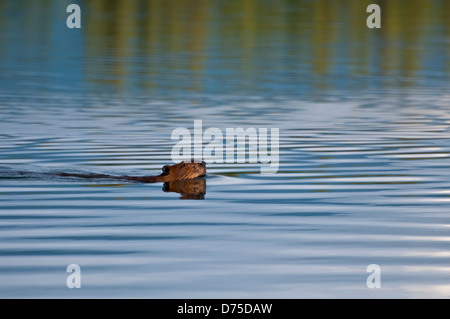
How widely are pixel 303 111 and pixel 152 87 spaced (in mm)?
7061

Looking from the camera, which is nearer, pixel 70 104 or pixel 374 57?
pixel 70 104

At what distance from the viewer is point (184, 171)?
18.0 metres

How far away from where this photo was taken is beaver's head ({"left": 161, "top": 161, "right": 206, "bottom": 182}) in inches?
699

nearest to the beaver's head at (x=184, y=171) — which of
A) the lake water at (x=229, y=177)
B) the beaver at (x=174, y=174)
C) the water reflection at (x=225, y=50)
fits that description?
the beaver at (x=174, y=174)

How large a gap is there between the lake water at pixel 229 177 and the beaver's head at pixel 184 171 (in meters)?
0.23

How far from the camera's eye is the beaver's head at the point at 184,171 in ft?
58.2

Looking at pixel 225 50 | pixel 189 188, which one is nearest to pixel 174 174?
pixel 189 188

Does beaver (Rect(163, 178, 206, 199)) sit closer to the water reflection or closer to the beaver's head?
the beaver's head

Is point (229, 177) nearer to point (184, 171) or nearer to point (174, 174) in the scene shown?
point (184, 171)

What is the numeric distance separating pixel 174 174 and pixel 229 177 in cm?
111

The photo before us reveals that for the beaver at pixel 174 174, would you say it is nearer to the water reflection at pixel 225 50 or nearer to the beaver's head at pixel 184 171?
the beaver's head at pixel 184 171

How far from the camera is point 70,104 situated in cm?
2970
